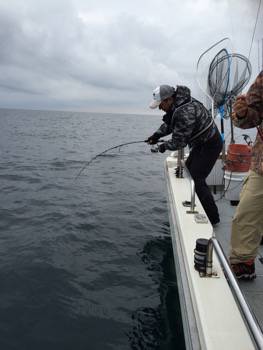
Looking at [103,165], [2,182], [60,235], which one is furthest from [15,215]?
[103,165]

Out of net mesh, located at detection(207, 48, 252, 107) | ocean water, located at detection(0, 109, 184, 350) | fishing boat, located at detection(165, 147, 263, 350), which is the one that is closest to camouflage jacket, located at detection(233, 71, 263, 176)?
fishing boat, located at detection(165, 147, 263, 350)

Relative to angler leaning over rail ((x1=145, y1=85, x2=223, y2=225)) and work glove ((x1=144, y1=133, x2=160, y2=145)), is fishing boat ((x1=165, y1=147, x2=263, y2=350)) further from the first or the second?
work glove ((x1=144, y1=133, x2=160, y2=145))

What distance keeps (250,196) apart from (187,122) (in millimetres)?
1722

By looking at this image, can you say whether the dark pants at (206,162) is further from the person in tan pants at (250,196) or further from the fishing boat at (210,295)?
the person in tan pants at (250,196)

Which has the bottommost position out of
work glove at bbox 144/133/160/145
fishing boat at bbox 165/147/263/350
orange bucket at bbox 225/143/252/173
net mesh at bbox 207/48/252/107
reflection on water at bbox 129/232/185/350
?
reflection on water at bbox 129/232/185/350

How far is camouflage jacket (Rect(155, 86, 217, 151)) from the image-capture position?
426 cm

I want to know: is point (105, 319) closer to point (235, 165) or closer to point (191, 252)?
point (191, 252)

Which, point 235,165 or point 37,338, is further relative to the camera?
point 235,165

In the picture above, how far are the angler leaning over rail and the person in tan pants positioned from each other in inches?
58.2

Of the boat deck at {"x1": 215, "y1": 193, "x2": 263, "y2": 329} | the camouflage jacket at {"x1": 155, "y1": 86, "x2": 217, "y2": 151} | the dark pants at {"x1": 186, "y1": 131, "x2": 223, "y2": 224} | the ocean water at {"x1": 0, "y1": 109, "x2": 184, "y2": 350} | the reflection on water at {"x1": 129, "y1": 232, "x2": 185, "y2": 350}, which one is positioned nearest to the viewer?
the boat deck at {"x1": 215, "y1": 193, "x2": 263, "y2": 329}

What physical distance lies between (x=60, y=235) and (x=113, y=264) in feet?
4.30

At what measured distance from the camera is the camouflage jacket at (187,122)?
4.26 metres

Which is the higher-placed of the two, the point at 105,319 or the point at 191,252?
the point at 191,252

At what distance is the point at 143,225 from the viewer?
6.48 m
